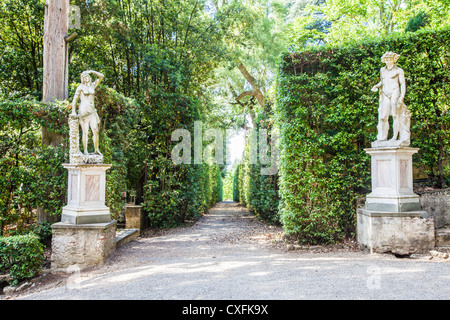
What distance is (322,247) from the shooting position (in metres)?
6.17

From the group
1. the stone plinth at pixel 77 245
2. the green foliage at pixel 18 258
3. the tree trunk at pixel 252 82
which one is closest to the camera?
the green foliage at pixel 18 258

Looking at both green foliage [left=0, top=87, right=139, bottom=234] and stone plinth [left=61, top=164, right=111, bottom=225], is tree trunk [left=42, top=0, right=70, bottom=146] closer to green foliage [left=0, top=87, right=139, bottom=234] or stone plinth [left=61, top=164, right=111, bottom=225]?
green foliage [left=0, top=87, right=139, bottom=234]

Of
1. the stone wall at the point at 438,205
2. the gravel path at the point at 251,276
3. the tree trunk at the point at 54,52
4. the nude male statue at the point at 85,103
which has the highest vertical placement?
the tree trunk at the point at 54,52

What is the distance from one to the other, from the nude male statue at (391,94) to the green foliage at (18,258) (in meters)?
6.58

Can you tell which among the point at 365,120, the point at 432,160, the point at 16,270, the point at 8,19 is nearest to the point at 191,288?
the point at 16,270

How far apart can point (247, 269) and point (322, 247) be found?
233 centimetres

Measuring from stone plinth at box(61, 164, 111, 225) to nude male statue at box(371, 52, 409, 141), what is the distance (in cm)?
548

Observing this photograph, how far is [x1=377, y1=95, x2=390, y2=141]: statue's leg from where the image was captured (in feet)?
18.4

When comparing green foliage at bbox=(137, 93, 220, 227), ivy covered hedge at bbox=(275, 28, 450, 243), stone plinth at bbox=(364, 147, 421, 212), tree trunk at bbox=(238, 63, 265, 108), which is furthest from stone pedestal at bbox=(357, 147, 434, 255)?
tree trunk at bbox=(238, 63, 265, 108)

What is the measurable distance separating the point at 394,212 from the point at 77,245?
5793mm

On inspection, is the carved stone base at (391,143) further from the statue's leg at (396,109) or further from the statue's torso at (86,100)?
the statue's torso at (86,100)

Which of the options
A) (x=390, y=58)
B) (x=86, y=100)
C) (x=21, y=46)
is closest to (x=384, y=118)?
(x=390, y=58)

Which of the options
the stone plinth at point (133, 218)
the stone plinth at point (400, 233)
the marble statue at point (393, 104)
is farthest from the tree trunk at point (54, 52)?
the stone plinth at point (400, 233)

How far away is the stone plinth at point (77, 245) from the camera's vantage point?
5.27 m
